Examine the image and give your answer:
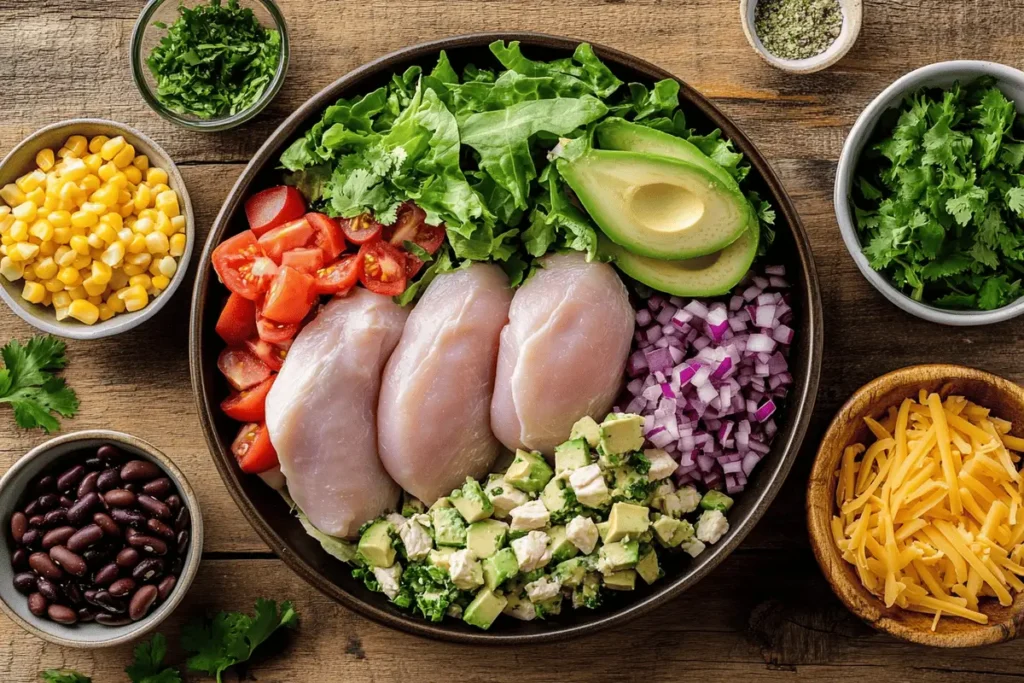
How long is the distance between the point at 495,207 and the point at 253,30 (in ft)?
3.59

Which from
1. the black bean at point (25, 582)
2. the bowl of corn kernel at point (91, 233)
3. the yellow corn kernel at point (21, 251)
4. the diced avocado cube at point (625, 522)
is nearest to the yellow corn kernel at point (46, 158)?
the bowl of corn kernel at point (91, 233)

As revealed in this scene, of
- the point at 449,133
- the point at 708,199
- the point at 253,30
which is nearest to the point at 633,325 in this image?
the point at 708,199

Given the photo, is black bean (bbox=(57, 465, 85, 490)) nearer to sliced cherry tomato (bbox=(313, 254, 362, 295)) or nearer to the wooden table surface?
the wooden table surface

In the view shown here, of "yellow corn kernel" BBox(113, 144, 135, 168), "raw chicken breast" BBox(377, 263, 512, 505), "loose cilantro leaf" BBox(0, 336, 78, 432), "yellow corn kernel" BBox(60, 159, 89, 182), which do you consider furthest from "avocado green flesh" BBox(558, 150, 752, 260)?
"loose cilantro leaf" BBox(0, 336, 78, 432)

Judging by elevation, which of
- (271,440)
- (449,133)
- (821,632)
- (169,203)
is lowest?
(821,632)

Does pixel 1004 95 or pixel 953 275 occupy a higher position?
pixel 1004 95

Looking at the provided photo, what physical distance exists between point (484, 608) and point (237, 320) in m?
1.14

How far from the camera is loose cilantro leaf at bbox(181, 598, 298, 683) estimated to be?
2920 millimetres

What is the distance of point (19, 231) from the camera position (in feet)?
9.39

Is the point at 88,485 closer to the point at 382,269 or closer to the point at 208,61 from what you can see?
the point at 382,269

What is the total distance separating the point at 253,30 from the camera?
9.80 feet

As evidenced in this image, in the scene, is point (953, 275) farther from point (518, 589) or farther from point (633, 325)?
point (518, 589)

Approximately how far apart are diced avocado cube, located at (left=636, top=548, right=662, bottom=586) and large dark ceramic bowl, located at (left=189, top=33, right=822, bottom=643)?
0.14 ft

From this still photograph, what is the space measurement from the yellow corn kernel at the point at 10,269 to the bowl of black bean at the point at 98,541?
1.79ft
